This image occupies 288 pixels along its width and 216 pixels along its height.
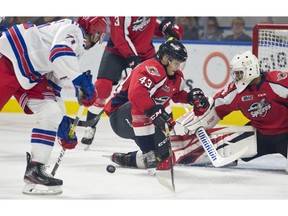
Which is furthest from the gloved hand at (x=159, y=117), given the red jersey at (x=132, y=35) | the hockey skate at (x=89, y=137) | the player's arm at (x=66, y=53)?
the red jersey at (x=132, y=35)

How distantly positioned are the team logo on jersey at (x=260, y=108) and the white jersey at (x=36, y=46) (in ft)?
3.88

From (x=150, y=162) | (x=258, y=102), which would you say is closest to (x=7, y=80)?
(x=150, y=162)

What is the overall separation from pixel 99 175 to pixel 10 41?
105 cm

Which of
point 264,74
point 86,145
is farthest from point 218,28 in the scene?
point 264,74

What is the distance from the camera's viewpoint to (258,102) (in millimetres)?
5504

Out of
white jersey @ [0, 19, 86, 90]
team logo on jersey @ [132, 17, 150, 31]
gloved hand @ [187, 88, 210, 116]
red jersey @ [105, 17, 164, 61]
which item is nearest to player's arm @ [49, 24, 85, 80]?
white jersey @ [0, 19, 86, 90]

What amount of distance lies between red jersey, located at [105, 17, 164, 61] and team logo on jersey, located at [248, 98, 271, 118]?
4.27 feet

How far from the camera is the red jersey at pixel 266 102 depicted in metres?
5.48

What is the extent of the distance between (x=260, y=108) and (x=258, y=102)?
42 millimetres

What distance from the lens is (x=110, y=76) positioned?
6.68 meters

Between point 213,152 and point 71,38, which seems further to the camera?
point 213,152

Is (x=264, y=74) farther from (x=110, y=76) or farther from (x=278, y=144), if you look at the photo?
(x=110, y=76)

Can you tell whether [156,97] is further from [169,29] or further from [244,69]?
[169,29]

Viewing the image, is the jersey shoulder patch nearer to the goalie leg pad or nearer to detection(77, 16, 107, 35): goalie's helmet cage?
detection(77, 16, 107, 35): goalie's helmet cage
